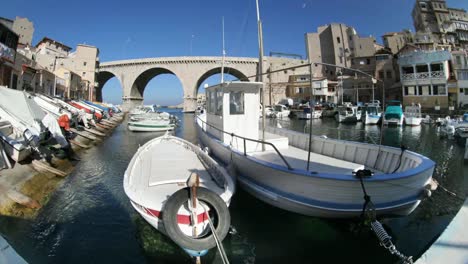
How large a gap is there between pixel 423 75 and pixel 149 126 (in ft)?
130

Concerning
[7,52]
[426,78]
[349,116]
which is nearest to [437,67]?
[426,78]

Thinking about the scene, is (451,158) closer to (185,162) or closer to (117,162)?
(185,162)

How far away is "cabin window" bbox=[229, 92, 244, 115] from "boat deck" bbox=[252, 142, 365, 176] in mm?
1767

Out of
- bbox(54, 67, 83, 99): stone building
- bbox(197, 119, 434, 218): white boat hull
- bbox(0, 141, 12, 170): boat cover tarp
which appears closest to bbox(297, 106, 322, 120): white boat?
bbox(197, 119, 434, 218): white boat hull

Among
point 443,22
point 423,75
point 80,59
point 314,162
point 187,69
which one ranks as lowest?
point 314,162

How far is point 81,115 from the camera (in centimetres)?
2017

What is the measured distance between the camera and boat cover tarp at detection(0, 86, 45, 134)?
35.7ft

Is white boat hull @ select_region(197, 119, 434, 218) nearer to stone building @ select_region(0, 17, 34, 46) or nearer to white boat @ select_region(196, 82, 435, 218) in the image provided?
white boat @ select_region(196, 82, 435, 218)

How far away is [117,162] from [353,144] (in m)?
10.8

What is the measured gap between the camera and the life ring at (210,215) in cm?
400

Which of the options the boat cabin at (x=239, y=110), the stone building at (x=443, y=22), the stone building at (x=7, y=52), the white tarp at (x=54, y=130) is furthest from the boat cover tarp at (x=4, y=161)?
the stone building at (x=443, y=22)

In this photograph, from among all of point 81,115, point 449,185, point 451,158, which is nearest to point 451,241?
point 449,185

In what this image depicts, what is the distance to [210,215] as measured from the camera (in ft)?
14.8

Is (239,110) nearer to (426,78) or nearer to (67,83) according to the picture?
(426,78)
